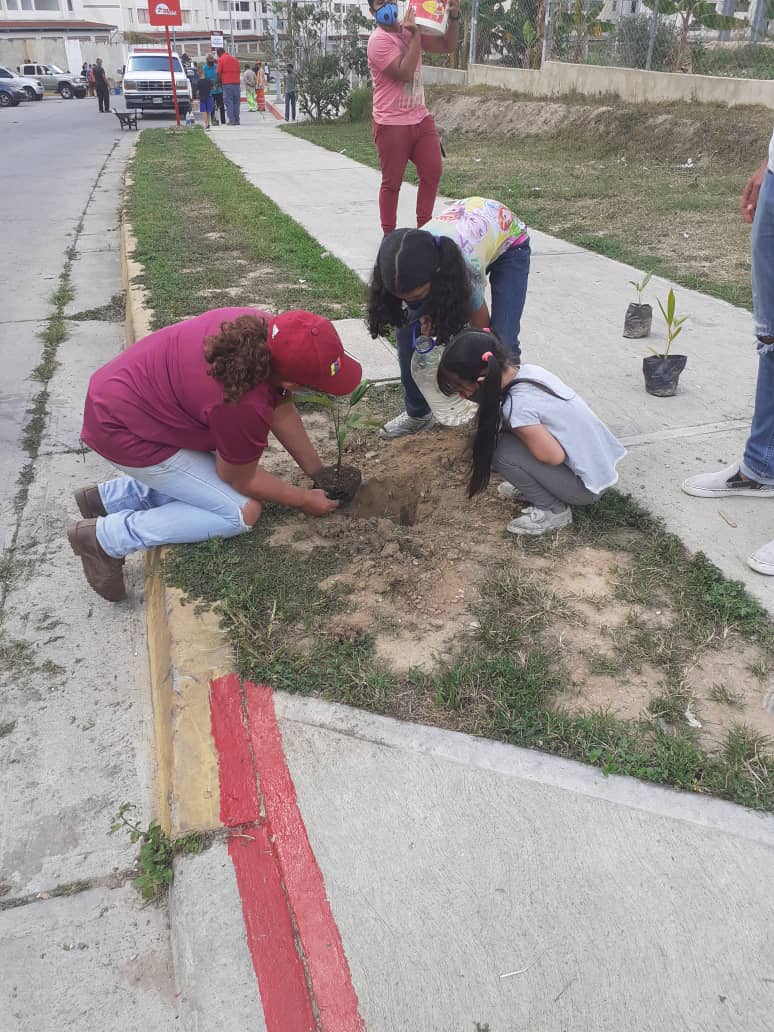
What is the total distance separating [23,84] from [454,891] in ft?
147

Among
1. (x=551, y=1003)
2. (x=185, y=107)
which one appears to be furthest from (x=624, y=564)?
(x=185, y=107)

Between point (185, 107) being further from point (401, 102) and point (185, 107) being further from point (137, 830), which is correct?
point (137, 830)

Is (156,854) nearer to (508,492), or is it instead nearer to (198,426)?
(198,426)

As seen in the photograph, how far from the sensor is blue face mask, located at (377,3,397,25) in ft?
16.3

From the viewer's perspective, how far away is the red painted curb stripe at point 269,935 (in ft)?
5.37

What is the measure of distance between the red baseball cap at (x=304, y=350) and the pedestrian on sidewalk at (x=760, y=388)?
159 cm

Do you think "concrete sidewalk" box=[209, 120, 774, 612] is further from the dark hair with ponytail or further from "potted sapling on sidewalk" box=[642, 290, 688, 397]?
the dark hair with ponytail

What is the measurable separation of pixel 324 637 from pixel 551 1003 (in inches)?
49.0

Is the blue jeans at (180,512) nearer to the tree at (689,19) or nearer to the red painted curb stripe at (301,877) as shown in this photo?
the red painted curb stripe at (301,877)

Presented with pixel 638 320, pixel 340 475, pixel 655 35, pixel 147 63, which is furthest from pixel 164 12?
pixel 340 475

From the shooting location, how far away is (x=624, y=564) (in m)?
2.89

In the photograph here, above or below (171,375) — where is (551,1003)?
below

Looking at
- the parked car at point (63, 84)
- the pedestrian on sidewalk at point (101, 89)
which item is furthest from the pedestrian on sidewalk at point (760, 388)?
the parked car at point (63, 84)

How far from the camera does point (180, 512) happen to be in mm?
3043
